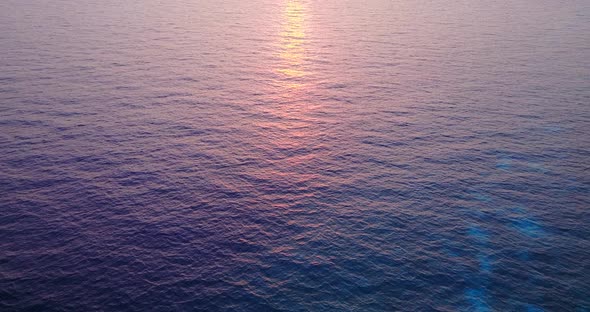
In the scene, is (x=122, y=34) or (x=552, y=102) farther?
(x=122, y=34)

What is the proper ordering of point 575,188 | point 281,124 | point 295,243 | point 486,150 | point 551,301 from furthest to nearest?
1. point 281,124
2. point 486,150
3. point 575,188
4. point 295,243
5. point 551,301

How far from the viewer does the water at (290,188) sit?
6581 centimetres

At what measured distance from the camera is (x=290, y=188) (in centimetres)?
8775

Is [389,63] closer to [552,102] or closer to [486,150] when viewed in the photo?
[552,102]

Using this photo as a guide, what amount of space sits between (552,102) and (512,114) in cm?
1524

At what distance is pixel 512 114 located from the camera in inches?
4653

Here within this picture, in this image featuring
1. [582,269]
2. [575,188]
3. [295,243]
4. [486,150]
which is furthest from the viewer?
[486,150]

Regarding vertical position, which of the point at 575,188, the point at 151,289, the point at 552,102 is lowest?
the point at 151,289

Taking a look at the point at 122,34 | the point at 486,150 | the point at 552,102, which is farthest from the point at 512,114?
the point at 122,34

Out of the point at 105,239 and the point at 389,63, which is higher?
the point at 389,63

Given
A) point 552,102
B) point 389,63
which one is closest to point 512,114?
point 552,102

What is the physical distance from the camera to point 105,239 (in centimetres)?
7331

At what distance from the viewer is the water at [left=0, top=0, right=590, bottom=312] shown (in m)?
65.8

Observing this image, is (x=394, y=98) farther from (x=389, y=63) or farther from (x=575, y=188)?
(x=575, y=188)
